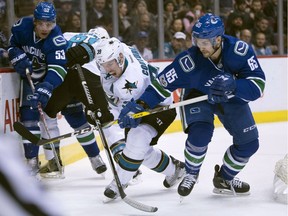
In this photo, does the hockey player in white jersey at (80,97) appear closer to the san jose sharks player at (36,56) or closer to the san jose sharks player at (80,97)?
the san jose sharks player at (80,97)

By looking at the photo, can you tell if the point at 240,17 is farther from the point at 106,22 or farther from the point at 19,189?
the point at 19,189

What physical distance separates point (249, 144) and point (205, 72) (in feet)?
1.30

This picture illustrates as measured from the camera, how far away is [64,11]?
5051 mm

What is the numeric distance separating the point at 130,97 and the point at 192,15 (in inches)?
153

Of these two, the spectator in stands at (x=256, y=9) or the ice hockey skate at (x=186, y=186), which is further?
the spectator in stands at (x=256, y=9)

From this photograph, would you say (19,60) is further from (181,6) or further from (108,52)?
(181,6)

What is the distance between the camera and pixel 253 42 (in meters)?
7.15

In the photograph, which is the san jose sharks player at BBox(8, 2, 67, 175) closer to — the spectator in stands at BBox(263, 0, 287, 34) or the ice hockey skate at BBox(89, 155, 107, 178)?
the ice hockey skate at BBox(89, 155, 107, 178)

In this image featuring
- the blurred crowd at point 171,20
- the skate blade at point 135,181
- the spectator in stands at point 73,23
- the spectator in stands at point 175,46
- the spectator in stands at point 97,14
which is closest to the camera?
the skate blade at point 135,181

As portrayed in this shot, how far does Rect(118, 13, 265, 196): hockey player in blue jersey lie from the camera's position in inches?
107

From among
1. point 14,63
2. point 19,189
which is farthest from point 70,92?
point 19,189

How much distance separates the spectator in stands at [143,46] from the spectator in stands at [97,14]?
47 cm

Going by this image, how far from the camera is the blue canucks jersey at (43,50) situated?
11.8 ft

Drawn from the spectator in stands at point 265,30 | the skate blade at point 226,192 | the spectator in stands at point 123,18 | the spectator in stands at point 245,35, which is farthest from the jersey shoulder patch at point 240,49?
the spectator in stands at point 265,30
